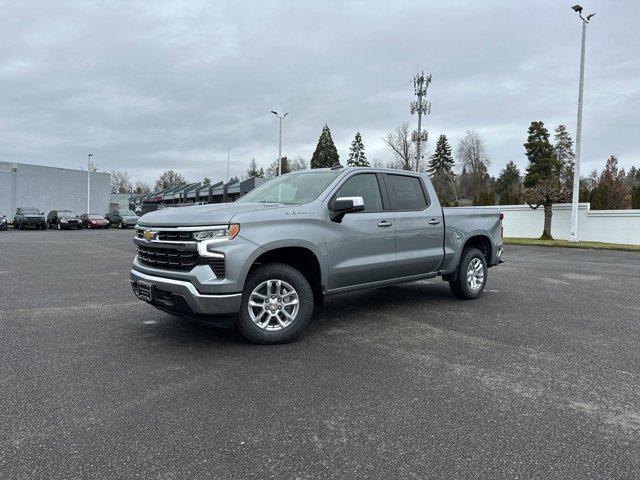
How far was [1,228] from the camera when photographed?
3284cm

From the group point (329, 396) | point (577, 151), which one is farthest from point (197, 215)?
point (577, 151)

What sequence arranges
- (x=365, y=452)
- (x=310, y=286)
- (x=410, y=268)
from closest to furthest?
(x=365, y=452) < (x=310, y=286) < (x=410, y=268)

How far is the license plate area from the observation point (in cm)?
453

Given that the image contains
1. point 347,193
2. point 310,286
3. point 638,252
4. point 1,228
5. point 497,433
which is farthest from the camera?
point 1,228

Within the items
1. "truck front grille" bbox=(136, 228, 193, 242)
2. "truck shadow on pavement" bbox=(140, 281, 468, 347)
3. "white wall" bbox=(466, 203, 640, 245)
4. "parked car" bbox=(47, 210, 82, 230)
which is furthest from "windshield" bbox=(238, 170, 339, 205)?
"parked car" bbox=(47, 210, 82, 230)

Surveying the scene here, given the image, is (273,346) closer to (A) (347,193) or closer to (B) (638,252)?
(A) (347,193)

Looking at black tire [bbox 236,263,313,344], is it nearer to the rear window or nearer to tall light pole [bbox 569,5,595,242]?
the rear window

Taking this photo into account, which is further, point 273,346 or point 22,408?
point 273,346

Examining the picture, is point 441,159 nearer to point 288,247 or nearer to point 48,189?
point 48,189

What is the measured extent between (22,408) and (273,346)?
2.17 m

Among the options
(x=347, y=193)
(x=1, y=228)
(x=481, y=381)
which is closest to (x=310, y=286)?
(x=347, y=193)

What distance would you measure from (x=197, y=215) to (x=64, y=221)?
123 ft

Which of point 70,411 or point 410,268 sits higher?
point 410,268

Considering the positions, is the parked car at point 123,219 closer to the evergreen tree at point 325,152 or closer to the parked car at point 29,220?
the parked car at point 29,220
